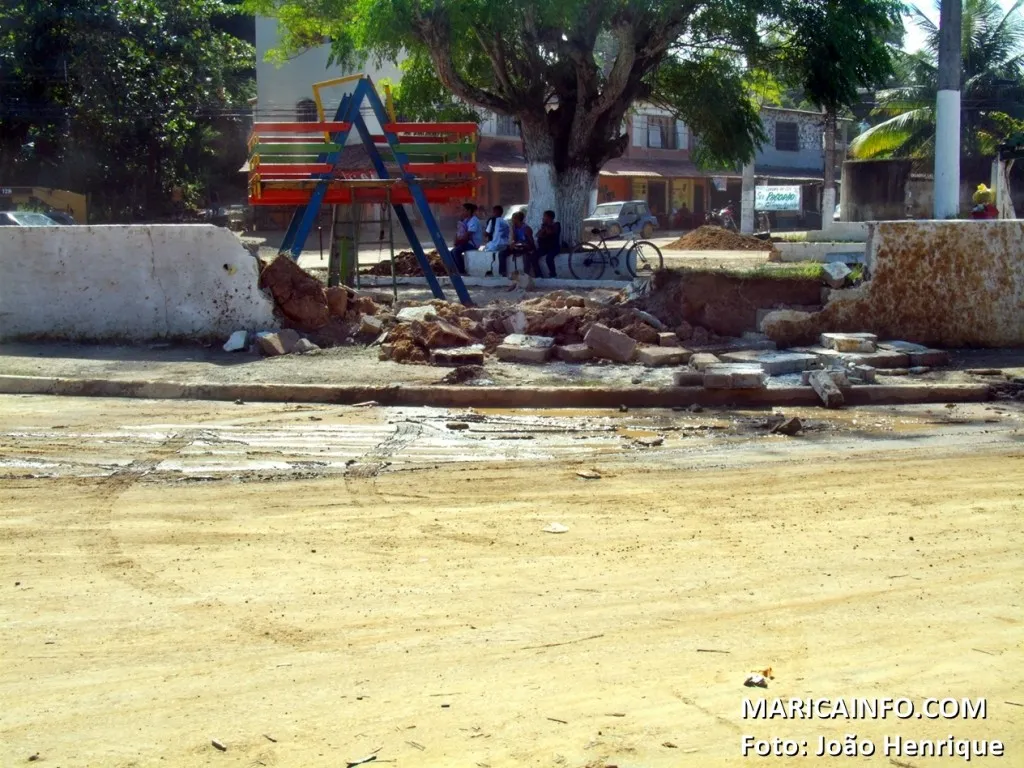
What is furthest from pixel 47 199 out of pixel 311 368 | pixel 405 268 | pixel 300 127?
pixel 311 368

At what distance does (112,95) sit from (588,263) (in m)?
22.4

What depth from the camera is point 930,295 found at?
12.6m

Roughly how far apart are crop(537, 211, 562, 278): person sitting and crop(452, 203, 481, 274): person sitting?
165cm

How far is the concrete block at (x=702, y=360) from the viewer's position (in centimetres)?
1080

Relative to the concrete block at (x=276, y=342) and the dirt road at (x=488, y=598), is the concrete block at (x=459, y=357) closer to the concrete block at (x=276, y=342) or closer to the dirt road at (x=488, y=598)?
the concrete block at (x=276, y=342)

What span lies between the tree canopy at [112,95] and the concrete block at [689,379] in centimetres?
3045

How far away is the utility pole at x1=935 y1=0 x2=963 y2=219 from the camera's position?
20984mm

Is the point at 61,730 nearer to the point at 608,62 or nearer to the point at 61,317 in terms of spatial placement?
the point at 61,317

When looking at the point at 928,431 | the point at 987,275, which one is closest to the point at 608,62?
the point at 987,275

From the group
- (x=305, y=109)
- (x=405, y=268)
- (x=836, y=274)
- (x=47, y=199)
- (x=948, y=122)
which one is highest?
(x=305, y=109)

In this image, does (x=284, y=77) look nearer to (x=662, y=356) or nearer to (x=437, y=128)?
(x=437, y=128)

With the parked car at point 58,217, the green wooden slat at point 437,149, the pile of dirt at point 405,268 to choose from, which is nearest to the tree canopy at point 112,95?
the parked car at point 58,217

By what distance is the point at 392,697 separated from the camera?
393 centimetres

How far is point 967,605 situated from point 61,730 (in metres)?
3.55
